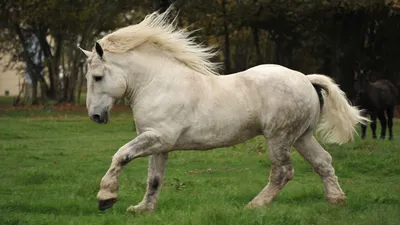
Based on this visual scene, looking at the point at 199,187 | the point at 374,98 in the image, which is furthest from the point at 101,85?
the point at 374,98

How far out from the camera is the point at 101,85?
8859 mm

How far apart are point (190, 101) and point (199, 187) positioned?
112 inches

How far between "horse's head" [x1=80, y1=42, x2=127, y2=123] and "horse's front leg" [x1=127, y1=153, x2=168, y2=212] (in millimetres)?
880

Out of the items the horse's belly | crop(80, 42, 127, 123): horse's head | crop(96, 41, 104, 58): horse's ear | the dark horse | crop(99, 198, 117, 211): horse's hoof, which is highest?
crop(96, 41, 104, 58): horse's ear

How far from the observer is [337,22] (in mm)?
38688

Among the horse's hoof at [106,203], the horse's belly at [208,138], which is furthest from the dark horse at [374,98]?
the horse's hoof at [106,203]

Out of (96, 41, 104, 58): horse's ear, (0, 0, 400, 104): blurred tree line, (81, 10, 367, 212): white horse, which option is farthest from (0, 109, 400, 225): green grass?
(0, 0, 400, 104): blurred tree line

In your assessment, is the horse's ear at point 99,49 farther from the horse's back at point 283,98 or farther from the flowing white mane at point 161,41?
the horse's back at point 283,98

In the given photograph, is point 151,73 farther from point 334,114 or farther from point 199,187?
point 199,187

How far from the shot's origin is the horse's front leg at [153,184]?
29.7 ft

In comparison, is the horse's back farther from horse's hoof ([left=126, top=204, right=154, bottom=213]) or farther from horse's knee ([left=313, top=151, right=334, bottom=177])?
horse's hoof ([left=126, top=204, right=154, bottom=213])

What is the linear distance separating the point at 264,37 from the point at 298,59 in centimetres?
714

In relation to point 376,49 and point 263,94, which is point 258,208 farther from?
point 376,49

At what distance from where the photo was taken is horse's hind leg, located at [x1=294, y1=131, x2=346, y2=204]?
9328 mm
